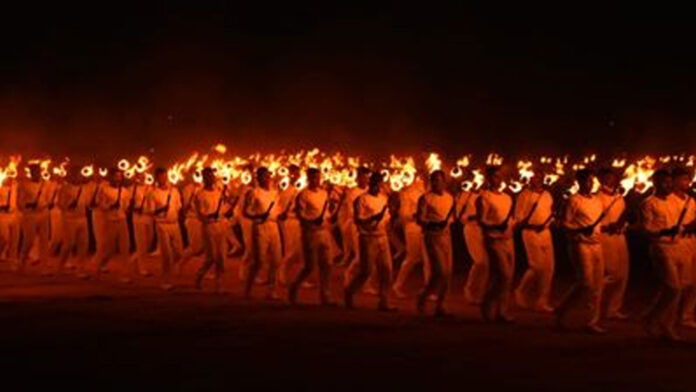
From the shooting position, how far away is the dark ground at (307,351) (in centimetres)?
1175

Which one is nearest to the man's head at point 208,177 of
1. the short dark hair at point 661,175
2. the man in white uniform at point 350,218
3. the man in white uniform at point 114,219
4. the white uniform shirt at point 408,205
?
the man in white uniform at point 350,218

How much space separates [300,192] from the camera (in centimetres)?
1878

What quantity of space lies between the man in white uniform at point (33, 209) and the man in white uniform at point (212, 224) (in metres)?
5.67

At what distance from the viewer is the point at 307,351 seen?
1365 centimetres

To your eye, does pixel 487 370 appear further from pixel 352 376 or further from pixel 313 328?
Answer: pixel 313 328

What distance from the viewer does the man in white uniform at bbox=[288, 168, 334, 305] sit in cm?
1841

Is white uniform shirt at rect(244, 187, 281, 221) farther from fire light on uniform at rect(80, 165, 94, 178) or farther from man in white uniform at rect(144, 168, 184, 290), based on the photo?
fire light on uniform at rect(80, 165, 94, 178)

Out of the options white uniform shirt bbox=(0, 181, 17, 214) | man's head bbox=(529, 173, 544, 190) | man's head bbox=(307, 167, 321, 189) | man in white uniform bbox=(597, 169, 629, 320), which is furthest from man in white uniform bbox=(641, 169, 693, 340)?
white uniform shirt bbox=(0, 181, 17, 214)

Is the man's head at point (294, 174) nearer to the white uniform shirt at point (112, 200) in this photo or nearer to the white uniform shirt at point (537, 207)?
the white uniform shirt at point (112, 200)

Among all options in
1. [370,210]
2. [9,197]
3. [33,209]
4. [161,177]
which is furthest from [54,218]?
[370,210]

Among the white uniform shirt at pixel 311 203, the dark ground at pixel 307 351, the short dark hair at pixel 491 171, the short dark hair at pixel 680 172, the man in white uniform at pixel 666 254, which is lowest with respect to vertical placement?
the dark ground at pixel 307 351

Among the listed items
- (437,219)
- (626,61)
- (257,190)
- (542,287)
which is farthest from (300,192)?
(626,61)

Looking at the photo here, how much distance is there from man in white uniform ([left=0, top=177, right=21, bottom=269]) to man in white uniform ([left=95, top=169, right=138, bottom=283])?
270 cm

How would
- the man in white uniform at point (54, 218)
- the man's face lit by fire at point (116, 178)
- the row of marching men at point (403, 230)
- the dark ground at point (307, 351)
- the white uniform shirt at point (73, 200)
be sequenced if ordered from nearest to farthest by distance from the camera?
the dark ground at point (307, 351), the row of marching men at point (403, 230), the man's face lit by fire at point (116, 178), the white uniform shirt at point (73, 200), the man in white uniform at point (54, 218)
